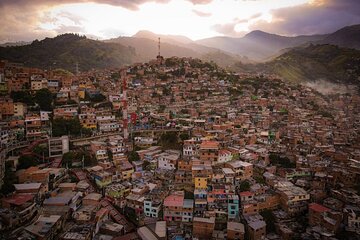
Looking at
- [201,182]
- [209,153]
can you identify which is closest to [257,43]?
[209,153]

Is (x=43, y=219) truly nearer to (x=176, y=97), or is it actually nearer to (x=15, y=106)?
(x=15, y=106)

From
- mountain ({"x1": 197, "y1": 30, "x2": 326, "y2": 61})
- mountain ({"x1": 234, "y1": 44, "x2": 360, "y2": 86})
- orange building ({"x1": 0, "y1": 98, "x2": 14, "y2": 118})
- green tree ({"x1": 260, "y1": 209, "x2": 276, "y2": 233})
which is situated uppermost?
mountain ({"x1": 197, "y1": 30, "x2": 326, "y2": 61})

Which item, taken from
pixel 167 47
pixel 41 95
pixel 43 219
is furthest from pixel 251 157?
pixel 167 47

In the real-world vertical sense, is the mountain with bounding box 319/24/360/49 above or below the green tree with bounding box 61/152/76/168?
above

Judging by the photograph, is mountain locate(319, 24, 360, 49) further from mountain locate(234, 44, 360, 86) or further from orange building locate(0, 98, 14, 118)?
orange building locate(0, 98, 14, 118)

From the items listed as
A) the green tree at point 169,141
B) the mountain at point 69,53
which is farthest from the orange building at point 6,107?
the mountain at point 69,53

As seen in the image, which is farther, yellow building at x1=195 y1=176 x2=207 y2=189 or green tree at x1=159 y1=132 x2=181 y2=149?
green tree at x1=159 y1=132 x2=181 y2=149

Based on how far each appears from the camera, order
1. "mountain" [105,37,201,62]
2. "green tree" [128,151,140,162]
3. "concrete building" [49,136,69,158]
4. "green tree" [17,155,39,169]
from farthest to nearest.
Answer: "mountain" [105,37,201,62] < "green tree" [128,151,140,162] < "concrete building" [49,136,69,158] < "green tree" [17,155,39,169]

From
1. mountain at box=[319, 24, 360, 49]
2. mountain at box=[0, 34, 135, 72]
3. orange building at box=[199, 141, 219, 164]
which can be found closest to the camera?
orange building at box=[199, 141, 219, 164]

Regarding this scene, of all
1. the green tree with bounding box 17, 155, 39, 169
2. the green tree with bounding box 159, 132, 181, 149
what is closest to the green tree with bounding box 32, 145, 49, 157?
the green tree with bounding box 17, 155, 39, 169
